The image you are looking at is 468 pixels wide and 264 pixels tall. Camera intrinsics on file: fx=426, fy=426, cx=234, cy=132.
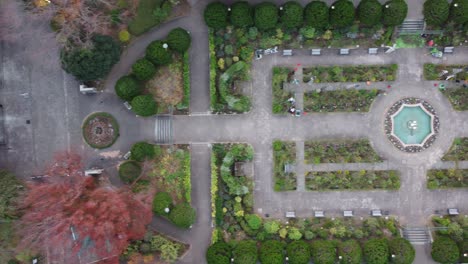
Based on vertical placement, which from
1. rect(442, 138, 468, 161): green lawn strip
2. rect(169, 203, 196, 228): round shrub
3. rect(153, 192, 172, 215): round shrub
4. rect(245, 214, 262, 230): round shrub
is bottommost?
rect(245, 214, 262, 230): round shrub

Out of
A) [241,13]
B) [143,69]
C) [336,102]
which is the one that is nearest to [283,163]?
[336,102]

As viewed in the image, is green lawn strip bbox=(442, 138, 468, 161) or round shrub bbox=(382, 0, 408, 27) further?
green lawn strip bbox=(442, 138, 468, 161)

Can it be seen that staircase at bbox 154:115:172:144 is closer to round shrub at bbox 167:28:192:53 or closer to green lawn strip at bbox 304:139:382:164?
round shrub at bbox 167:28:192:53

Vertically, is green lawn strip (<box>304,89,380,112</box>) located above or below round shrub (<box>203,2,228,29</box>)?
below

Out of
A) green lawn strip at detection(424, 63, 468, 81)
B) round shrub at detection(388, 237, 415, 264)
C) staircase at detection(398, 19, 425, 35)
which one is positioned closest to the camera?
round shrub at detection(388, 237, 415, 264)

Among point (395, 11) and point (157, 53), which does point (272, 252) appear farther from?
point (395, 11)

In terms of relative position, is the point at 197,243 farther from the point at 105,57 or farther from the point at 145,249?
the point at 105,57

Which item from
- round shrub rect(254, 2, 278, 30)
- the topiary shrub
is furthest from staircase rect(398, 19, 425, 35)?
the topiary shrub
